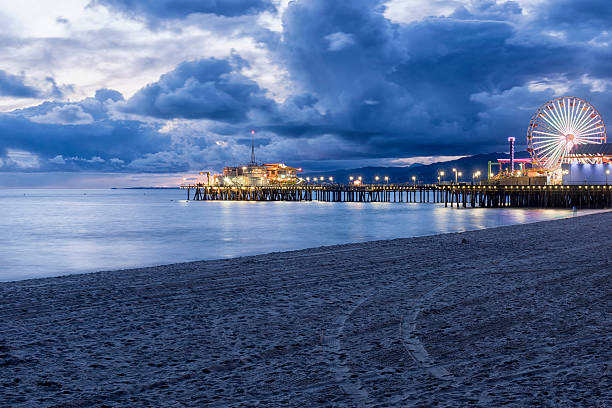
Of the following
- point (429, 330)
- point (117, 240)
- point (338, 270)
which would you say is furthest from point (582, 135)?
point (429, 330)

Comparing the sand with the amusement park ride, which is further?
the amusement park ride

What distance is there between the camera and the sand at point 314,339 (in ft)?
18.1

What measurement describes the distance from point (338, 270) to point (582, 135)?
8182 cm

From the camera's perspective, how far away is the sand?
552cm

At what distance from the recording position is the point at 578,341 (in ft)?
23.2

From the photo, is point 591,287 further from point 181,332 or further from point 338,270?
point 181,332

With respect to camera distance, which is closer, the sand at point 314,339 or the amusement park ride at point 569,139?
the sand at point 314,339

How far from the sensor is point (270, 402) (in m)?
5.30

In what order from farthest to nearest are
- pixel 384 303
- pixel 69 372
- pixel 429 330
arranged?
pixel 384 303, pixel 429 330, pixel 69 372

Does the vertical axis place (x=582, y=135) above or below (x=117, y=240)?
above

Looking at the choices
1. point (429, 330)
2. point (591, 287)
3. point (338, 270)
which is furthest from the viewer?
point (338, 270)

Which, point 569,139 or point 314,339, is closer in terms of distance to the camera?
point 314,339

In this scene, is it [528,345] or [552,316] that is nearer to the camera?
[528,345]

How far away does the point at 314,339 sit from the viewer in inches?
295
